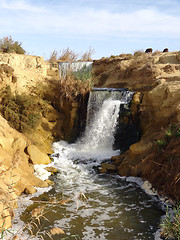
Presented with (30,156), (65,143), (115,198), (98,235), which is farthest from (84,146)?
(98,235)

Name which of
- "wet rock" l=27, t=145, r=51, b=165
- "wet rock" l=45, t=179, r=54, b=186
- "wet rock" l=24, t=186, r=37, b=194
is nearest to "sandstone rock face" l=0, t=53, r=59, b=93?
"wet rock" l=27, t=145, r=51, b=165

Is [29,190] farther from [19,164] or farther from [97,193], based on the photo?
[97,193]

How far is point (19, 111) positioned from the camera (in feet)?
33.1

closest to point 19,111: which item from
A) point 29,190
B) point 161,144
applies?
point 29,190

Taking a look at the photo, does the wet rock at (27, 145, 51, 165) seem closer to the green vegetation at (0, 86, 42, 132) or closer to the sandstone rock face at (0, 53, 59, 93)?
the green vegetation at (0, 86, 42, 132)

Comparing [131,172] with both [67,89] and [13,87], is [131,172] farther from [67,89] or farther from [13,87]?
[13,87]

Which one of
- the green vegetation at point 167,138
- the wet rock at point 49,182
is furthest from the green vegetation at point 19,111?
the green vegetation at point 167,138

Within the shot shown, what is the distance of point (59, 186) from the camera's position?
708cm

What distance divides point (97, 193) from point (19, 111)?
5.07m

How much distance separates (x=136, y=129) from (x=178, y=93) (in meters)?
2.09

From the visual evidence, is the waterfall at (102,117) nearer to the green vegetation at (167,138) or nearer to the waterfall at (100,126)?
the waterfall at (100,126)

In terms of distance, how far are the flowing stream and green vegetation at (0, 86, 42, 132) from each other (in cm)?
149

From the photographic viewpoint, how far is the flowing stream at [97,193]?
4.79 metres

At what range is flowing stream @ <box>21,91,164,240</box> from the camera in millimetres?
4785
